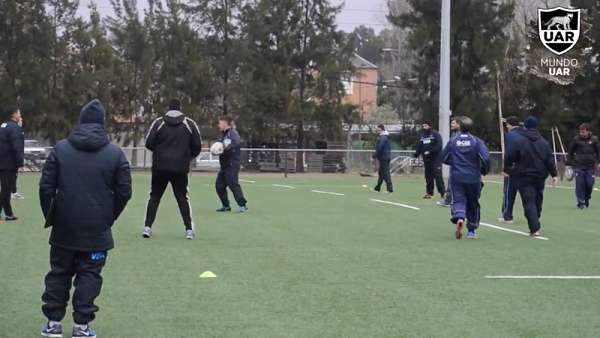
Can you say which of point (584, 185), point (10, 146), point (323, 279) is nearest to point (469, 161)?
point (323, 279)

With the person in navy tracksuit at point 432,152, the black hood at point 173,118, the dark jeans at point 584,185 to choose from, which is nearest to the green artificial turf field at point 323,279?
the black hood at point 173,118

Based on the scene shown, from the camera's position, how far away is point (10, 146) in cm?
1502

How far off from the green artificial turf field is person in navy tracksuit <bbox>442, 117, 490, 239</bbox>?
412 mm

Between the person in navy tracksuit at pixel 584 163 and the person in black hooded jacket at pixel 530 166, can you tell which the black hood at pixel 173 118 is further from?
the person in navy tracksuit at pixel 584 163

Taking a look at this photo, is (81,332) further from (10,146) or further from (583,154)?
(583,154)

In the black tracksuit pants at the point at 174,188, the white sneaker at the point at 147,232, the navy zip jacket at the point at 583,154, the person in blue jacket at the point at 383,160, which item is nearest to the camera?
the black tracksuit pants at the point at 174,188

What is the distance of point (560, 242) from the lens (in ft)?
43.7

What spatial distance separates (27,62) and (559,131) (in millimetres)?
Answer: 23652

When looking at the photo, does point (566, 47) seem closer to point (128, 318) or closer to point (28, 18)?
point (28, 18)

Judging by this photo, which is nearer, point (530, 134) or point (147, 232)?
point (147, 232)

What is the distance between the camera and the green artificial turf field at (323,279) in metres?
7.41

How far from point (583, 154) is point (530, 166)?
6.47 m

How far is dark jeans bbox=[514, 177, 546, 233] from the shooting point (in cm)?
1390

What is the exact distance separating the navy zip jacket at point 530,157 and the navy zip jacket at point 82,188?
8489 mm
